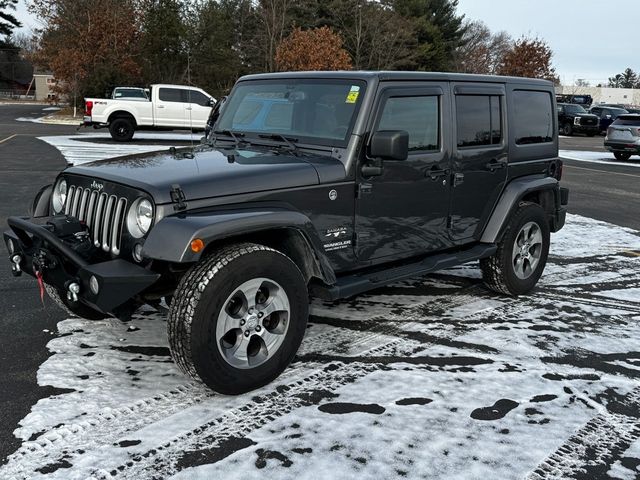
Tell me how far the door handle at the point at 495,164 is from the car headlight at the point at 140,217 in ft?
9.67

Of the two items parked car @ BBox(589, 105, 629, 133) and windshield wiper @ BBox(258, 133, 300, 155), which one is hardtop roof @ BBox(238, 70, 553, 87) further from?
parked car @ BBox(589, 105, 629, 133)

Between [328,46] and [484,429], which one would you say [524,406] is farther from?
[328,46]

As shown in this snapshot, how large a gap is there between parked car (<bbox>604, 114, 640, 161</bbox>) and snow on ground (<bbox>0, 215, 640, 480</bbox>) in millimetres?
16977

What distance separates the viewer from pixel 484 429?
3.26 metres

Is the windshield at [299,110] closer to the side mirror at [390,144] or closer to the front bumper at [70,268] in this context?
the side mirror at [390,144]

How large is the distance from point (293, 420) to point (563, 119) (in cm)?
3410

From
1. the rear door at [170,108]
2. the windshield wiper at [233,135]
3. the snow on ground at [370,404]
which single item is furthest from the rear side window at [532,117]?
the rear door at [170,108]

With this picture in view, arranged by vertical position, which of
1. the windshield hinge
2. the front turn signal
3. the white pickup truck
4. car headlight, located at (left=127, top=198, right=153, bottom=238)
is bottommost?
the front turn signal

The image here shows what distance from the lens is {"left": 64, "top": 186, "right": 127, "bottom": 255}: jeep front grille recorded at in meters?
3.54

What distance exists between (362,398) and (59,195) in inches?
95.6

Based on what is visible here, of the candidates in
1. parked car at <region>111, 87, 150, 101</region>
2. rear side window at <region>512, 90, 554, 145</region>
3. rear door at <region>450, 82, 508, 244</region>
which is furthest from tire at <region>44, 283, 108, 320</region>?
parked car at <region>111, 87, 150, 101</region>

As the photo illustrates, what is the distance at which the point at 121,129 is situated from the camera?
70.0 feet

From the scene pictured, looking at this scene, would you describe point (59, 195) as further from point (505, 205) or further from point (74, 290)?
point (505, 205)

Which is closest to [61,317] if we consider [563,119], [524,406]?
[524,406]
